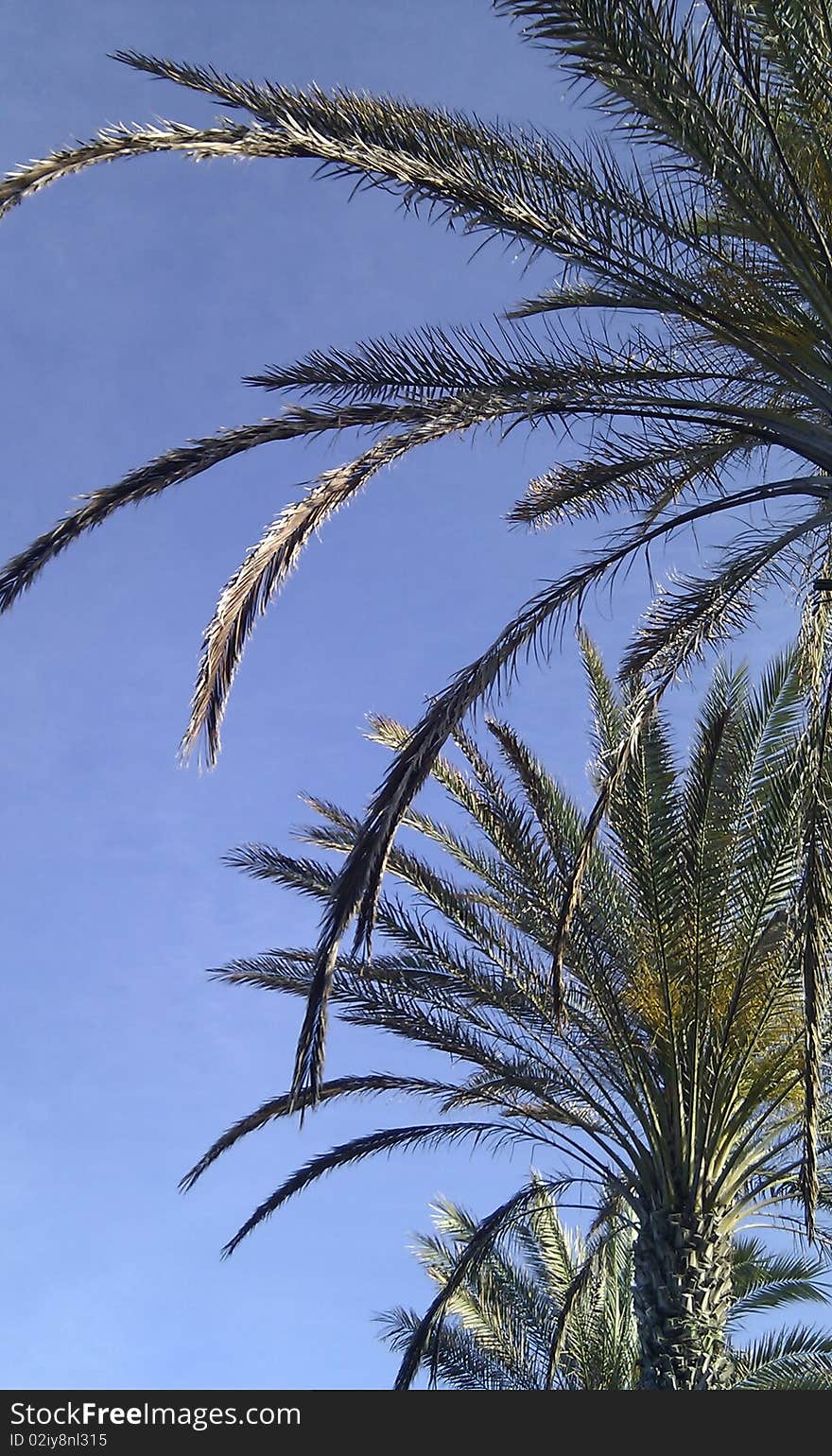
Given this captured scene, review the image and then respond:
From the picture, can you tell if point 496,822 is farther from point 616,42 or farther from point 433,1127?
point 616,42

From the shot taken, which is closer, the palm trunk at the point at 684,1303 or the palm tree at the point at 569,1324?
the palm trunk at the point at 684,1303

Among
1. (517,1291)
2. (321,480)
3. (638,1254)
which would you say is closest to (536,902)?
(638,1254)

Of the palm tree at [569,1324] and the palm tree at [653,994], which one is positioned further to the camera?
the palm tree at [569,1324]

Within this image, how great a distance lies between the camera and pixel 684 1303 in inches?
376

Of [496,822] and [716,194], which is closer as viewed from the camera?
[716,194]

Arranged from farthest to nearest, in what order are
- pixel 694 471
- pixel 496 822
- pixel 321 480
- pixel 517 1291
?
1. pixel 517 1291
2. pixel 496 822
3. pixel 694 471
4. pixel 321 480

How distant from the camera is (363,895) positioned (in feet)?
18.9

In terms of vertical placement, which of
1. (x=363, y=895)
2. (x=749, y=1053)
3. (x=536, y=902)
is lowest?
(x=363, y=895)

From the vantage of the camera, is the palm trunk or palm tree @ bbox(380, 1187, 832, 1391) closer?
the palm trunk

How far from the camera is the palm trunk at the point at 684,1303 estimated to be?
948 cm

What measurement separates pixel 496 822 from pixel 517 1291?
321 inches

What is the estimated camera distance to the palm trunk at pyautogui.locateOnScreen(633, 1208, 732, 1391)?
9.48 m

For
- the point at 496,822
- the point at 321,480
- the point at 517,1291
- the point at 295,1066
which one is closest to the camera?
the point at 295,1066

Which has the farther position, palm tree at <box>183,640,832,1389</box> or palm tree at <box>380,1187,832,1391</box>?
palm tree at <box>380,1187,832,1391</box>
